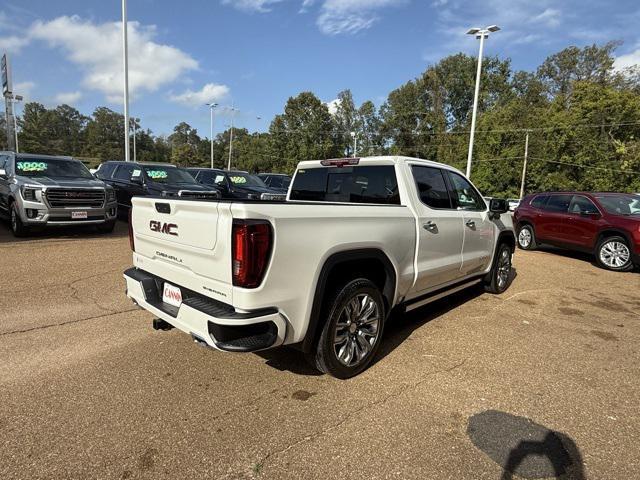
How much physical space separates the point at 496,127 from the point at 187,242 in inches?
1789

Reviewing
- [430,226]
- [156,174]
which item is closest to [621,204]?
[430,226]

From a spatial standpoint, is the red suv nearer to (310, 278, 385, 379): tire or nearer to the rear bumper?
(310, 278, 385, 379): tire

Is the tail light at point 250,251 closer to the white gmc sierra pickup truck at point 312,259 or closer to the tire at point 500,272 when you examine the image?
the white gmc sierra pickup truck at point 312,259

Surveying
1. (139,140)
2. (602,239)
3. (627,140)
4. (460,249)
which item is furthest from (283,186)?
(139,140)

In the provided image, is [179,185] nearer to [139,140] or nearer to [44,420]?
[44,420]

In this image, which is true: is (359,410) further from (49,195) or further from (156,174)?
(156,174)

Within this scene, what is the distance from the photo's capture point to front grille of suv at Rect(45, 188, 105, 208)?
854 centimetres

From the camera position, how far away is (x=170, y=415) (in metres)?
2.80

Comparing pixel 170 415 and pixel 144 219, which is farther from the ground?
pixel 144 219

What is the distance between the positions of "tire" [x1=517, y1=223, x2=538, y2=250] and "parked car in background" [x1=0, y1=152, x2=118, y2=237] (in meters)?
10.7

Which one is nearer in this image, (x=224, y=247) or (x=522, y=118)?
(x=224, y=247)

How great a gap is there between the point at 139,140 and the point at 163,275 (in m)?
116

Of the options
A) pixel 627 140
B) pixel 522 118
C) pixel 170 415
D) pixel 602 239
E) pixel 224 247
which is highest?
pixel 522 118

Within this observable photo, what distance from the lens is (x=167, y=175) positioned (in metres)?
12.1
